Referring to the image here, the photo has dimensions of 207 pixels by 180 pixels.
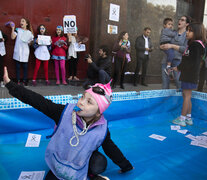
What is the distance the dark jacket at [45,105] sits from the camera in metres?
1.61

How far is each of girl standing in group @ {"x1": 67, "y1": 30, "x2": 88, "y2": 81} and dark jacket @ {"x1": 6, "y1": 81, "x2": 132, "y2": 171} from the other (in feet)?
12.9

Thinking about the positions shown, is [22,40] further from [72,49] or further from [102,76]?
[102,76]

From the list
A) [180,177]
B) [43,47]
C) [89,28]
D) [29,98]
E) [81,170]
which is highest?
[89,28]

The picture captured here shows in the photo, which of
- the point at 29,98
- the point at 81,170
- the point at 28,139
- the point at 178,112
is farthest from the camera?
the point at 178,112

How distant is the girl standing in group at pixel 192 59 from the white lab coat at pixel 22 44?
10.9 feet

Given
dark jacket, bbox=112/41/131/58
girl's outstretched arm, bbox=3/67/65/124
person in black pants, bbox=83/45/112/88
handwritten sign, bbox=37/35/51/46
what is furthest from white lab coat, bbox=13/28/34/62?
girl's outstretched arm, bbox=3/67/65/124

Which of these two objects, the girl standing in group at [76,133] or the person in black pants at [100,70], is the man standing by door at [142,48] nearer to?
the person in black pants at [100,70]

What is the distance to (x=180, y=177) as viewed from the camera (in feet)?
7.03

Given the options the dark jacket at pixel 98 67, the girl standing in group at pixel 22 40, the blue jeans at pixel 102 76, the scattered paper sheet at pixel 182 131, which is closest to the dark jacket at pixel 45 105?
the scattered paper sheet at pixel 182 131

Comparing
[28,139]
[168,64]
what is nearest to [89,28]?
[168,64]

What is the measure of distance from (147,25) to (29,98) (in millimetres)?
6249

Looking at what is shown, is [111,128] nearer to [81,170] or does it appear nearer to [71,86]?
[81,170]

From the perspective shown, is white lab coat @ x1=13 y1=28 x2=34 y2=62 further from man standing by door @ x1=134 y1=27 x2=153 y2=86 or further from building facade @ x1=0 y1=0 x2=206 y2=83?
man standing by door @ x1=134 y1=27 x2=153 y2=86

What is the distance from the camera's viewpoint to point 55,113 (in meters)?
1.76
